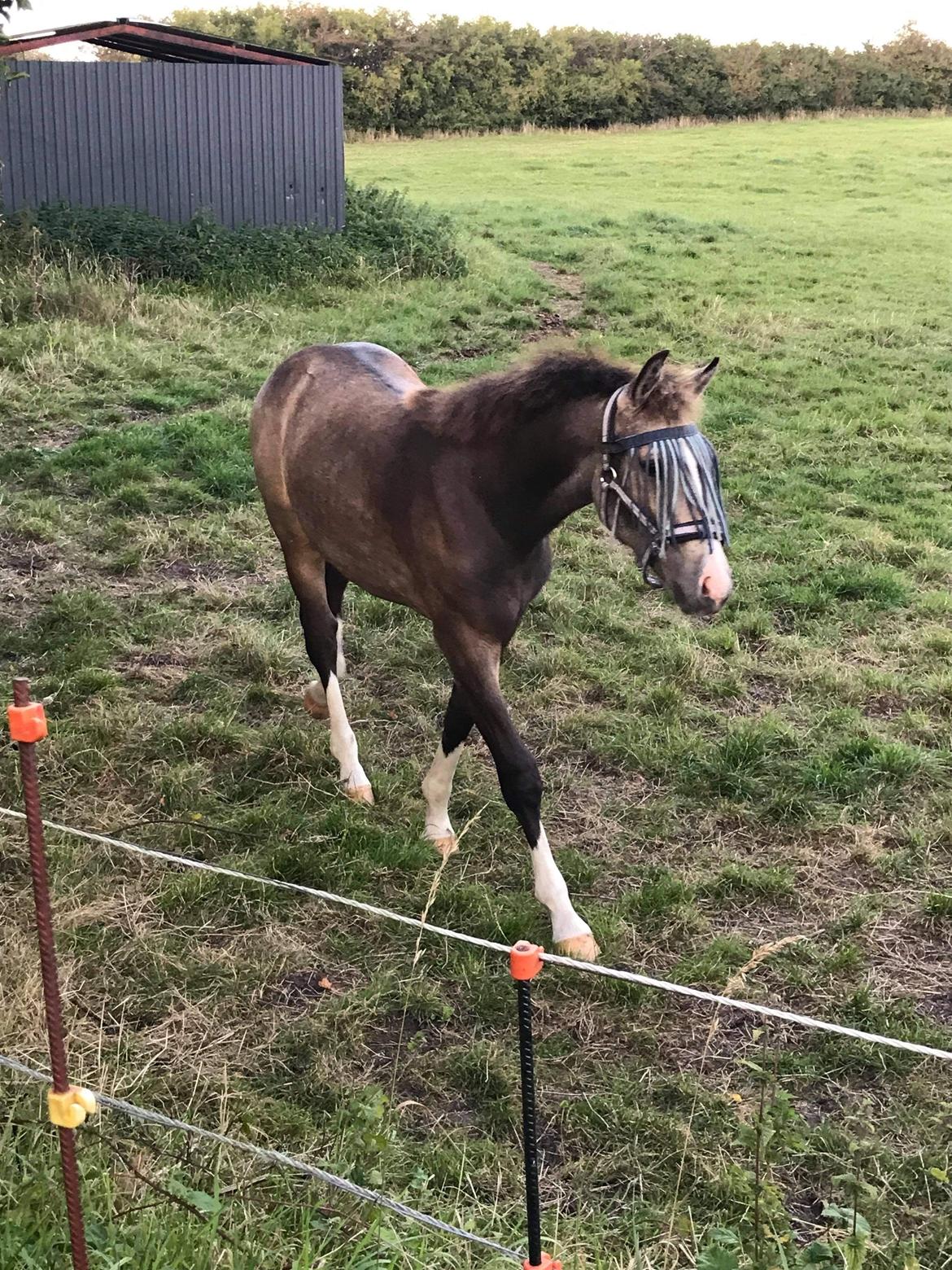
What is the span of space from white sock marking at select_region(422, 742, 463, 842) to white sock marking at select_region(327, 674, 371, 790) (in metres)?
0.37

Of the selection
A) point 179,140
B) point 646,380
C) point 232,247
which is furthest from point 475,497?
point 179,140

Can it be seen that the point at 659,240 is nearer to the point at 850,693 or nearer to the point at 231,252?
the point at 231,252

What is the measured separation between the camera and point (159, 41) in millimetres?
13695

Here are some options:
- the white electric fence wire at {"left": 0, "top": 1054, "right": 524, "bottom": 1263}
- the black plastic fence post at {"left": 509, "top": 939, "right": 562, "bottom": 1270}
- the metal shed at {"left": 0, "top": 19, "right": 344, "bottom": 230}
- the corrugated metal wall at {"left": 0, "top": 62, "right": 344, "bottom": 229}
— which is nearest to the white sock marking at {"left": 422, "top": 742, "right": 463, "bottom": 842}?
the white electric fence wire at {"left": 0, "top": 1054, "right": 524, "bottom": 1263}

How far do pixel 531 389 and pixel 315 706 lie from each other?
2.14 meters

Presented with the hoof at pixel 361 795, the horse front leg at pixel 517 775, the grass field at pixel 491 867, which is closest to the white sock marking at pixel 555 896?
the horse front leg at pixel 517 775

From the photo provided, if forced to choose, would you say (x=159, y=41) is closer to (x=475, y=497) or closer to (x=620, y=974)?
(x=475, y=497)

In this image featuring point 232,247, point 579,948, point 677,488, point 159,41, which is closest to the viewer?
point 677,488

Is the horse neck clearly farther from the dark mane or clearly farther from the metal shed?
the metal shed

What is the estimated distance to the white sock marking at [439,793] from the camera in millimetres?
3949

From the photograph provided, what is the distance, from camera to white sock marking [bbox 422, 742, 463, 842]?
13.0 feet

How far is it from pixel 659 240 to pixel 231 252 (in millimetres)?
6675

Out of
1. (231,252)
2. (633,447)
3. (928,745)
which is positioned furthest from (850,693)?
(231,252)

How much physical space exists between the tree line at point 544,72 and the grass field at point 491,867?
26665 millimetres
